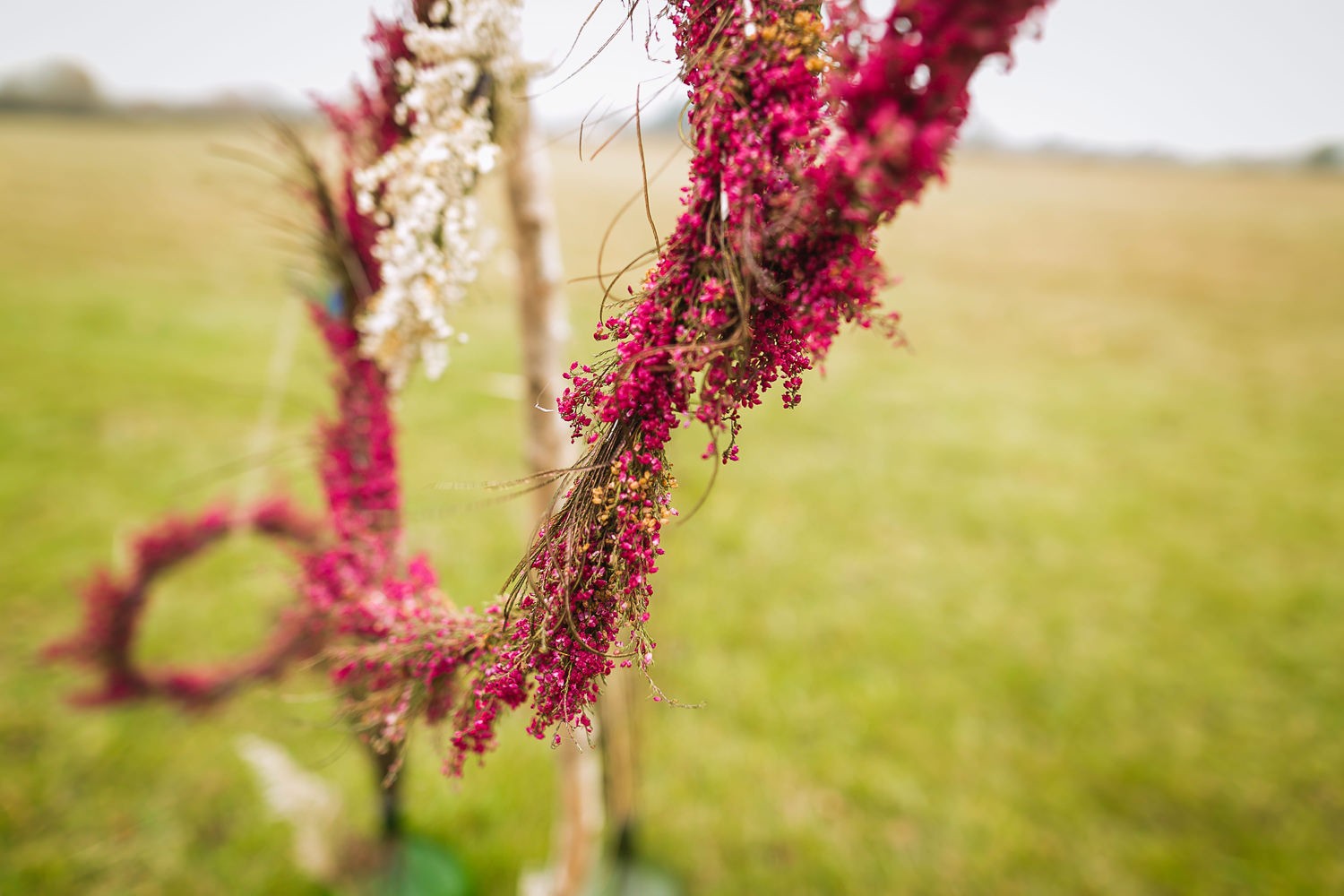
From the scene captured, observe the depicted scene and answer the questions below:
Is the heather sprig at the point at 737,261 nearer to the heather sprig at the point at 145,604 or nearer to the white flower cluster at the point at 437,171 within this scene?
the white flower cluster at the point at 437,171

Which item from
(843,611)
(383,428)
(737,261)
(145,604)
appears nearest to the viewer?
(737,261)

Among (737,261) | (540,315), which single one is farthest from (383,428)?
(737,261)

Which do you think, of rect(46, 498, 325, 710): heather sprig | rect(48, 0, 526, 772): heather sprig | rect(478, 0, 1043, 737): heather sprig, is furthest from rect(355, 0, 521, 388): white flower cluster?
rect(46, 498, 325, 710): heather sprig

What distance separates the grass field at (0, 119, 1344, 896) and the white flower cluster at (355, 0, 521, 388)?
0.28 m

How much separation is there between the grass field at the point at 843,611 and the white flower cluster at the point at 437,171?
28cm

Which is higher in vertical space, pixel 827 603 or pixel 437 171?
pixel 437 171

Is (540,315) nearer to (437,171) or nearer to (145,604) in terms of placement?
(437,171)

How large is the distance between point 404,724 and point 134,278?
16.4 m

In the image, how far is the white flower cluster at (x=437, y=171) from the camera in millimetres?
1256

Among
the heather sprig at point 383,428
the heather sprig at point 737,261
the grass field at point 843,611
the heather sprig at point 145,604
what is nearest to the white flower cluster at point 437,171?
the heather sprig at point 383,428

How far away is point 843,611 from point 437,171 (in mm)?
4549

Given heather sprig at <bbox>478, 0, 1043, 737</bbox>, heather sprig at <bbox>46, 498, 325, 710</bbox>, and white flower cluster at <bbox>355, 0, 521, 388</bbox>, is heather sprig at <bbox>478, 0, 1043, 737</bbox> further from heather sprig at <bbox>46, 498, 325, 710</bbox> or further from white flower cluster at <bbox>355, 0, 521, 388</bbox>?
heather sprig at <bbox>46, 498, 325, 710</bbox>

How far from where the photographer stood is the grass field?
10.7ft

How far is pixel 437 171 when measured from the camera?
130 centimetres
